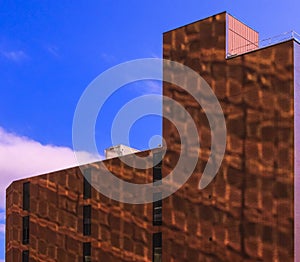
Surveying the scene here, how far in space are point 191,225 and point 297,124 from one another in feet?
32.8

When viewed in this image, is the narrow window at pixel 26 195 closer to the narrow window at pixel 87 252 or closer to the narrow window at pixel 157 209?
the narrow window at pixel 87 252

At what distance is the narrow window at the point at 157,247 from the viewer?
46.7 m

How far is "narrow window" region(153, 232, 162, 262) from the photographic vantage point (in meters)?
46.7

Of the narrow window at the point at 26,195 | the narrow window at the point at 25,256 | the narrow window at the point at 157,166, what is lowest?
the narrow window at the point at 25,256

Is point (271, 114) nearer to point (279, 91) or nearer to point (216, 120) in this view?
point (279, 91)

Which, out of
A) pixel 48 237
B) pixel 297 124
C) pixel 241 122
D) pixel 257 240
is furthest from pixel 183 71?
pixel 48 237

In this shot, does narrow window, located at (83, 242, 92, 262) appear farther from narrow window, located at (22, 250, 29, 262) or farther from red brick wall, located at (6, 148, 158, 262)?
narrow window, located at (22, 250, 29, 262)

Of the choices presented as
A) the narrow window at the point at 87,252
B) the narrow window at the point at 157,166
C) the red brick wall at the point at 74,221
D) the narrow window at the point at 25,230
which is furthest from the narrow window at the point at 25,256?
the narrow window at the point at 157,166

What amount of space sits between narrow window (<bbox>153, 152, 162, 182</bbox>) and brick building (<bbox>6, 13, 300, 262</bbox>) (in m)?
0.12

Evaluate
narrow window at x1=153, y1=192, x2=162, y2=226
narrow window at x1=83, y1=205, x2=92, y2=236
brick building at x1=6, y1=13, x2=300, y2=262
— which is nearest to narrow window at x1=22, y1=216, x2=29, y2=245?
narrow window at x1=83, y1=205, x2=92, y2=236

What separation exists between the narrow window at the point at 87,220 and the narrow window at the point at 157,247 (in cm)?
868

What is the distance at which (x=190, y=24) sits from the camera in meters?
44.9

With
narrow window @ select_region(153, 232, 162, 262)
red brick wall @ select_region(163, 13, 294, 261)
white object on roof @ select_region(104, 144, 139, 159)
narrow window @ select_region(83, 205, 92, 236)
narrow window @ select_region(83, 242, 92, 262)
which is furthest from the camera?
white object on roof @ select_region(104, 144, 139, 159)

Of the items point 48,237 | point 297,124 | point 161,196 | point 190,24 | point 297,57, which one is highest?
point 190,24
